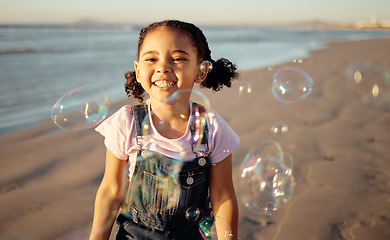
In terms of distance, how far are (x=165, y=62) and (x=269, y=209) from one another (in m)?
1.54

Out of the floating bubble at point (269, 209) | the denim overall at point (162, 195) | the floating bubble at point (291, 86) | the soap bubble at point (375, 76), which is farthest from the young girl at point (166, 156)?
the soap bubble at point (375, 76)

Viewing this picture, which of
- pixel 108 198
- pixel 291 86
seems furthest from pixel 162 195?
pixel 291 86

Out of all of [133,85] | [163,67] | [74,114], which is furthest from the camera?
[74,114]

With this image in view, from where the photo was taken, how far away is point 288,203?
287 centimetres

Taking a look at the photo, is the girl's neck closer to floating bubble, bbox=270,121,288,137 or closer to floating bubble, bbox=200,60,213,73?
floating bubble, bbox=200,60,213,73

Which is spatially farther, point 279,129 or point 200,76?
point 279,129

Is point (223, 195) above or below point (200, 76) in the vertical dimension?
below

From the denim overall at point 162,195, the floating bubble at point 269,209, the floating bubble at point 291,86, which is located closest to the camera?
the denim overall at point 162,195

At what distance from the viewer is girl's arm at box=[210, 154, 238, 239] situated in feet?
6.15

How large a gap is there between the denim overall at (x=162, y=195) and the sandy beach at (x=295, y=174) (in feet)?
2.79

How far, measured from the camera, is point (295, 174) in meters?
3.33

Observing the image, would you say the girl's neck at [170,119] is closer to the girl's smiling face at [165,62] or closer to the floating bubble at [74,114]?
the girl's smiling face at [165,62]

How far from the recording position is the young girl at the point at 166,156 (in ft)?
5.82

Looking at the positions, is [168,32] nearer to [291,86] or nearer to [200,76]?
[200,76]
